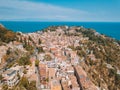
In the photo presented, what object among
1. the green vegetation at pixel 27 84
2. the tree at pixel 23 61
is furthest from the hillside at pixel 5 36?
the green vegetation at pixel 27 84

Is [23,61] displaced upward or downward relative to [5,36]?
downward

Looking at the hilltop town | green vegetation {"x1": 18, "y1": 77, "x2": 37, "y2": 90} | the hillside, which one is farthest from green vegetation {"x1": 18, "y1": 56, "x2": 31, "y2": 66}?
the hillside

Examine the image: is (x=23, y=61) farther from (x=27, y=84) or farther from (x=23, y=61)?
(x=27, y=84)

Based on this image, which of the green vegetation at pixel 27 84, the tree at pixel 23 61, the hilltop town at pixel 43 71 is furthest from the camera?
the tree at pixel 23 61

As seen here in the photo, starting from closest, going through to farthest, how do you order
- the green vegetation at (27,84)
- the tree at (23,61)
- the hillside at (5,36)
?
the green vegetation at (27,84), the tree at (23,61), the hillside at (5,36)

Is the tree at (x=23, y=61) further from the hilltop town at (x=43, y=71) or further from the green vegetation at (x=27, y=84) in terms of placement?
the green vegetation at (x=27, y=84)

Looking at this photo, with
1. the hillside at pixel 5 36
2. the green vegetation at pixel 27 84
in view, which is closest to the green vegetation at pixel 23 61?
the green vegetation at pixel 27 84

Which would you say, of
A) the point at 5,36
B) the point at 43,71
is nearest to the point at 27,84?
the point at 43,71

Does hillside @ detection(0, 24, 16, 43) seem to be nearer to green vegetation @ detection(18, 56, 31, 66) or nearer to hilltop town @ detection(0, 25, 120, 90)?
hilltop town @ detection(0, 25, 120, 90)

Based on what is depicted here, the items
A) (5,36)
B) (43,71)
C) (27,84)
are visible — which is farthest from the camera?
(5,36)

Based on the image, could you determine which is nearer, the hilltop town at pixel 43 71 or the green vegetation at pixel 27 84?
the green vegetation at pixel 27 84

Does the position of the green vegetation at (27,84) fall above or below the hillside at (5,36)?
below

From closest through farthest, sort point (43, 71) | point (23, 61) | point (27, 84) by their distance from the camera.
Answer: point (27, 84) < point (43, 71) < point (23, 61)

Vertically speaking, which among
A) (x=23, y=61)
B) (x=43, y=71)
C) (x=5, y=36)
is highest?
(x=5, y=36)
